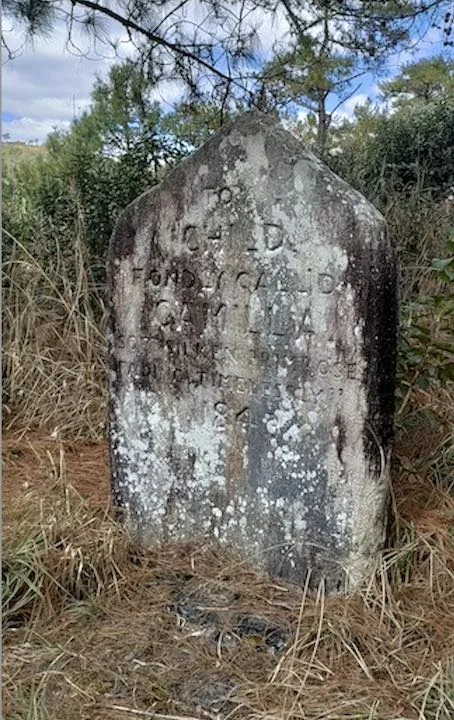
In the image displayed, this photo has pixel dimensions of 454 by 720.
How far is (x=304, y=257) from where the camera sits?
211cm

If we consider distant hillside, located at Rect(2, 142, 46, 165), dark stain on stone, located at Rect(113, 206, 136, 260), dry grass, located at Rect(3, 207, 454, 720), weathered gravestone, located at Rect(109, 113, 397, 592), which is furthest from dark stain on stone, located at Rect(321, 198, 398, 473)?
distant hillside, located at Rect(2, 142, 46, 165)

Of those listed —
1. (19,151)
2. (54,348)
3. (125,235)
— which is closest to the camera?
(125,235)

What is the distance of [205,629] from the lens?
2010mm

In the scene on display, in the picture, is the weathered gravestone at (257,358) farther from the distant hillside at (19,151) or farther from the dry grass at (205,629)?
the distant hillside at (19,151)

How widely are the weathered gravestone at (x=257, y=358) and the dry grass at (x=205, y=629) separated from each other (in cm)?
11

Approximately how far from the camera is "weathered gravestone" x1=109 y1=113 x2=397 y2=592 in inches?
81.7

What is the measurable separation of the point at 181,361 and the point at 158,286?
0.73 ft

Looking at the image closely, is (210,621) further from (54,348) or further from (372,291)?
(54,348)

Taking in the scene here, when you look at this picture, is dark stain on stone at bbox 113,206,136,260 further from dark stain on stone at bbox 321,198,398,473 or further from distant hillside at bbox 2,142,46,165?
distant hillside at bbox 2,142,46,165

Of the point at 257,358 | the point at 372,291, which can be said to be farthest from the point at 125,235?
the point at 372,291

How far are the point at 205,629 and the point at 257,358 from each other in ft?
2.32

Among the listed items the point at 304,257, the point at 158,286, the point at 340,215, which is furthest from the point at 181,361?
the point at 340,215

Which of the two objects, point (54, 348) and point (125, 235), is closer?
point (125, 235)

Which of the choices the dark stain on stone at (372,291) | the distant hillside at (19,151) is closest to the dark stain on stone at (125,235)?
the dark stain on stone at (372,291)
